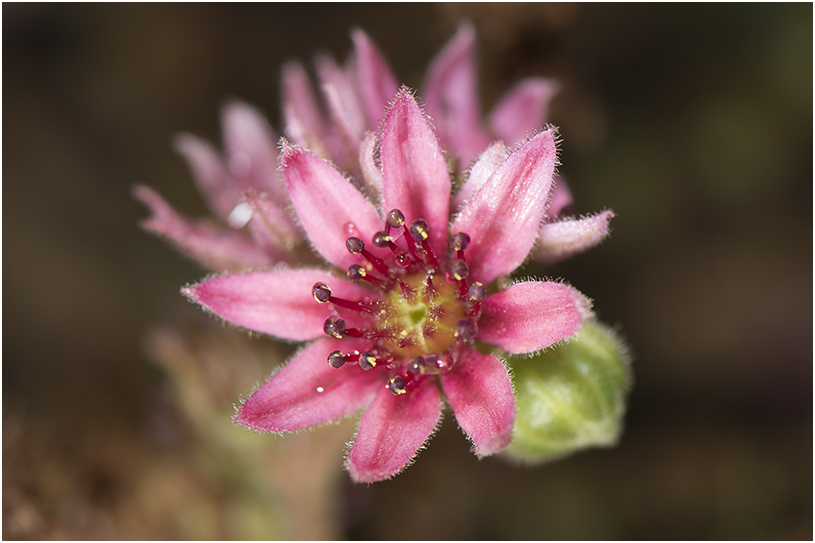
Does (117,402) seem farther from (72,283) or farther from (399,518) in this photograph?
(399,518)

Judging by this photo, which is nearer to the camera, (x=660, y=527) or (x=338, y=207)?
(x=338, y=207)

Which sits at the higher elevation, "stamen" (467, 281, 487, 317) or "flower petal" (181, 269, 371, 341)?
"flower petal" (181, 269, 371, 341)

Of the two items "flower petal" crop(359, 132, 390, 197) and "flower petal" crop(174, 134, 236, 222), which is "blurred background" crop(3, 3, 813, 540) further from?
"flower petal" crop(359, 132, 390, 197)

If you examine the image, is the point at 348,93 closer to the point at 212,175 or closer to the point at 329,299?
the point at 212,175

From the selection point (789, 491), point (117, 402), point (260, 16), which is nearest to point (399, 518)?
point (117, 402)

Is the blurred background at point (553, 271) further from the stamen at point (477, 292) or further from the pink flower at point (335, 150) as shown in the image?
the stamen at point (477, 292)

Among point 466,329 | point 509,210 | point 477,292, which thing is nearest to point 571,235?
point 509,210

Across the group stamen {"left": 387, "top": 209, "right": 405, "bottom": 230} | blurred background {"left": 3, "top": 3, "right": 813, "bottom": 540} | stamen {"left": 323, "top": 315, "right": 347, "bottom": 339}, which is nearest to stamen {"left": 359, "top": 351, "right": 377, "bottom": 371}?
stamen {"left": 323, "top": 315, "right": 347, "bottom": 339}

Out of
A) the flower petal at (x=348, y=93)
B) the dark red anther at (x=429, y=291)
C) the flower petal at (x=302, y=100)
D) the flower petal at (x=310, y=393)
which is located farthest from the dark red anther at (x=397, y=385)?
the flower petal at (x=302, y=100)
